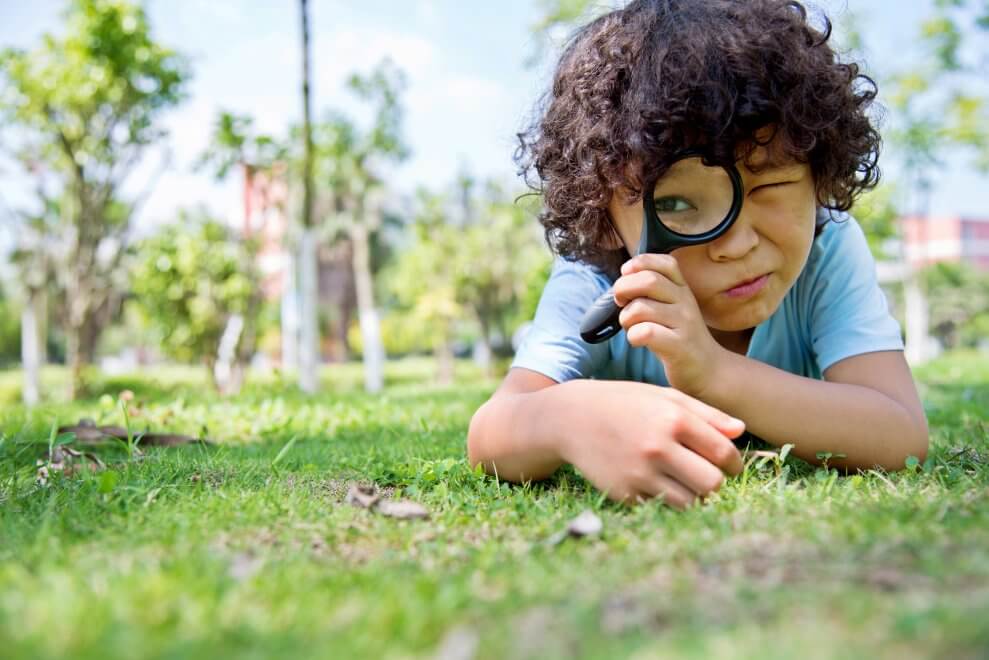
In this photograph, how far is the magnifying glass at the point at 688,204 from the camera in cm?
198

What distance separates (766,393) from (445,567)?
1.04 meters

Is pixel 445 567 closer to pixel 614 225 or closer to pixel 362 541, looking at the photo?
pixel 362 541

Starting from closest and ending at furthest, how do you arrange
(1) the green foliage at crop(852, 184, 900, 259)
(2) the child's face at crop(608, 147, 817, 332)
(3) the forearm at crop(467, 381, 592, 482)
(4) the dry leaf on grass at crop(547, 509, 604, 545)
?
(4) the dry leaf on grass at crop(547, 509, 604, 545) → (3) the forearm at crop(467, 381, 592, 482) → (2) the child's face at crop(608, 147, 817, 332) → (1) the green foliage at crop(852, 184, 900, 259)

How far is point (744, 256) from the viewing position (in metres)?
2.04

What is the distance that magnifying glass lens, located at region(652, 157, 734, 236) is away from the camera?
199cm

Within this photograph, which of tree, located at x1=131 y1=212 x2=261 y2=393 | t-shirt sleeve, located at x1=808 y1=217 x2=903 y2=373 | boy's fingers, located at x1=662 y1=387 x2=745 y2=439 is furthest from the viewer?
tree, located at x1=131 y1=212 x2=261 y2=393

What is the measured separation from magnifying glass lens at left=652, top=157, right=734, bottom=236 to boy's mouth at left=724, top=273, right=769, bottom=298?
0.68 ft

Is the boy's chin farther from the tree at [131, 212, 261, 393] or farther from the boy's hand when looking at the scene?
the tree at [131, 212, 261, 393]

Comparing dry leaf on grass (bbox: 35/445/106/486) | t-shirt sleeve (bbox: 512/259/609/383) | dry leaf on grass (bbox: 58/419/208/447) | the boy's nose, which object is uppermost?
the boy's nose

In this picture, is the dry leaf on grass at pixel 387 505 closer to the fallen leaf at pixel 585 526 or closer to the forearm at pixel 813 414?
the fallen leaf at pixel 585 526

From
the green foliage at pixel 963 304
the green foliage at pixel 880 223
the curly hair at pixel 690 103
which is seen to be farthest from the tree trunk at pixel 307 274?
the green foliage at pixel 963 304

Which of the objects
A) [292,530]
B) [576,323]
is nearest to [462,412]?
[576,323]

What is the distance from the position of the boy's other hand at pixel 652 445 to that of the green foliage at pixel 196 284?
11144 millimetres

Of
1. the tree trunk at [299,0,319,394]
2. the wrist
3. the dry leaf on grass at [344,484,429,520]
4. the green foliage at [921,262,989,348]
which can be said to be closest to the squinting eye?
the wrist
